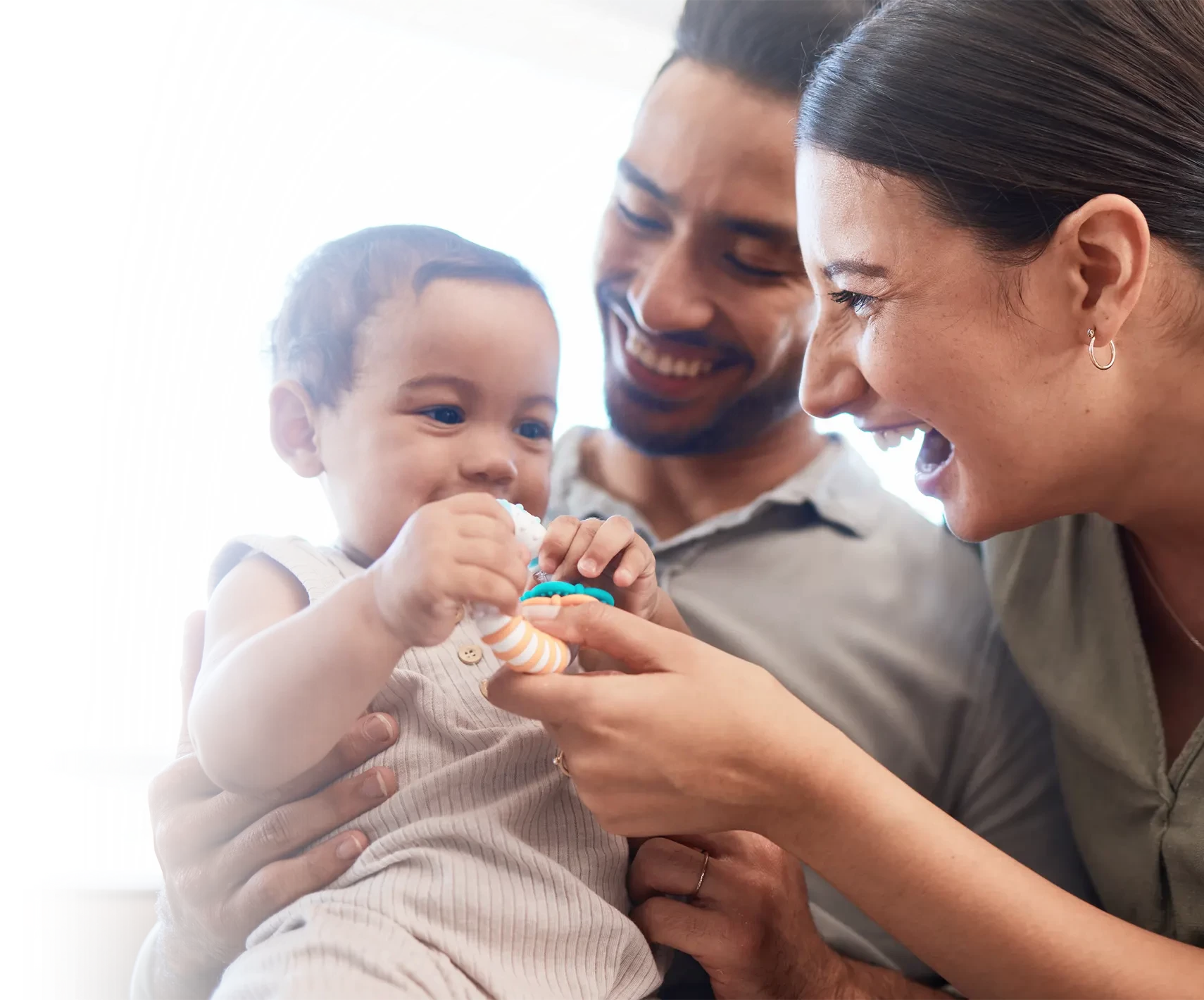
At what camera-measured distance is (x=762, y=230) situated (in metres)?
1.16

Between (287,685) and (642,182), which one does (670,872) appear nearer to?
(287,685)

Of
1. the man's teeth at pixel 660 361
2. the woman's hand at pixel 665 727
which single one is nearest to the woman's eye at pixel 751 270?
the man's teeth at pixel 660 361

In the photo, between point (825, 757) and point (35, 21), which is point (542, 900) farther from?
point (35, 21)

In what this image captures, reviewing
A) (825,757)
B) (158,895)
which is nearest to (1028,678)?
(825,757)

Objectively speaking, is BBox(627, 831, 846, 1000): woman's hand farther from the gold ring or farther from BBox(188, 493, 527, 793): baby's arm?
BBox(188, 493, 527, 793): baby's arm

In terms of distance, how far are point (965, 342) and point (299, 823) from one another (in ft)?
2.09

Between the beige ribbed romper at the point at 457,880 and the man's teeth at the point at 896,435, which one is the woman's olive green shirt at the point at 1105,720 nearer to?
the man's teeth at the point at 896,435

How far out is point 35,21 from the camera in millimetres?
960

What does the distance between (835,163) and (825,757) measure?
469mm

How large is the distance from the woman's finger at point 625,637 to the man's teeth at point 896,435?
336 millimetres

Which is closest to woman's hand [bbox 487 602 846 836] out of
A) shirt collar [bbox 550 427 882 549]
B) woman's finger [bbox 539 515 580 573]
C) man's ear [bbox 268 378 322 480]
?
woman's finger [bbox 539 515 580 573]

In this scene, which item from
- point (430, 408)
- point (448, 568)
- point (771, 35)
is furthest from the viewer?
point (771, 35)

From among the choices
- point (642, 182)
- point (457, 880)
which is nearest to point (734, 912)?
point (457, 880)

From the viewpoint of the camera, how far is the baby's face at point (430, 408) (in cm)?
87
